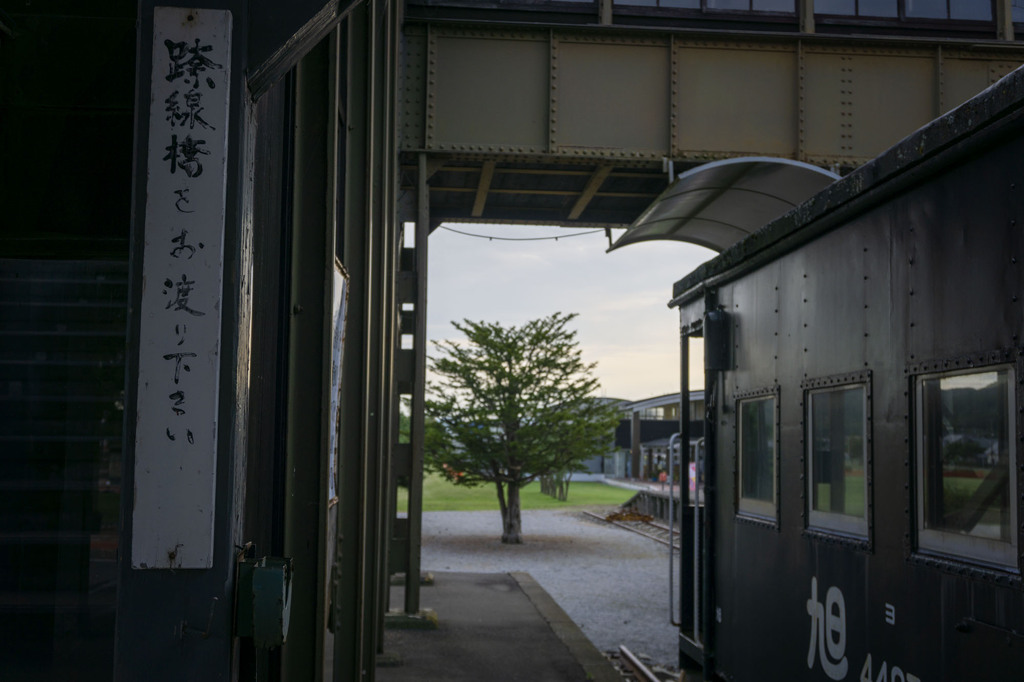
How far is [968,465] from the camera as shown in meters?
3.53

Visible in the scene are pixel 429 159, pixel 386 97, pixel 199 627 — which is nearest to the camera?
pixel 199 627

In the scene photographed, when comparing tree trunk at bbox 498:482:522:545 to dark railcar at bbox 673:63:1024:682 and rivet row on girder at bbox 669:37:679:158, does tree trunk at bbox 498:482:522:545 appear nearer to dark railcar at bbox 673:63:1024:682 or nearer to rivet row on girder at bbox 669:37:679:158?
rivet row on girder at bbox 669:37:679:158

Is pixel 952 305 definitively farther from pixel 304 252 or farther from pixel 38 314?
pixel 38 314

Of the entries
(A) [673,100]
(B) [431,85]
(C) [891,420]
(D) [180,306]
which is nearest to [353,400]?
(C) [891,420]

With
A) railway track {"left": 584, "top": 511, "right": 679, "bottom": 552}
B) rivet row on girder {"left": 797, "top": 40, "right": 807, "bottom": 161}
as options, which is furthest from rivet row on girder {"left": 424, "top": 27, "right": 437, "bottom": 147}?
railway track {"left": 584, "top": 511, "right": 679, "bottom": 552}

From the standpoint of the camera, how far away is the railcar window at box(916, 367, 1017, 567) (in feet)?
10.7

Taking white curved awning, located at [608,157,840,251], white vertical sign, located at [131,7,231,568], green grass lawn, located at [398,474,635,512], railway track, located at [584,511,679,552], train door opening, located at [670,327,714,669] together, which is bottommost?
green grass lawn, located at [398,474,635,512]

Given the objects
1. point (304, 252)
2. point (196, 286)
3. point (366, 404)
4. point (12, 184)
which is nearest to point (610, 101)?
point (366, 404)

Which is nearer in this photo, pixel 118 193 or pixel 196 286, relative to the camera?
pixel 196 286

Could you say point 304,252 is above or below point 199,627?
above

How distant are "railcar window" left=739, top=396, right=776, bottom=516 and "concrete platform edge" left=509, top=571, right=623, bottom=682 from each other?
2613 millimetres

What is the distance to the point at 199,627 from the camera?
101 inches

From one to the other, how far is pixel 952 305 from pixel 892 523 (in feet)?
3.18

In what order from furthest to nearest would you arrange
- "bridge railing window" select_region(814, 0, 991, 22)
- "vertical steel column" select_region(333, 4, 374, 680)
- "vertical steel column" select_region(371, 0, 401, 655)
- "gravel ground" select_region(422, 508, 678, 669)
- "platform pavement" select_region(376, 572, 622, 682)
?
1. "gravel ground" select_region(422, 508, 678, 669)
2. "bridge railing window" select_region(814, 0, 991, 22)
3. "platform pavement" select_region(376, 572, 622, 682)
4. "vertical steel column" select_region(371, 0, 401, 655)
5. "vertical steel column" select_region(333, 4, 374, 680)
